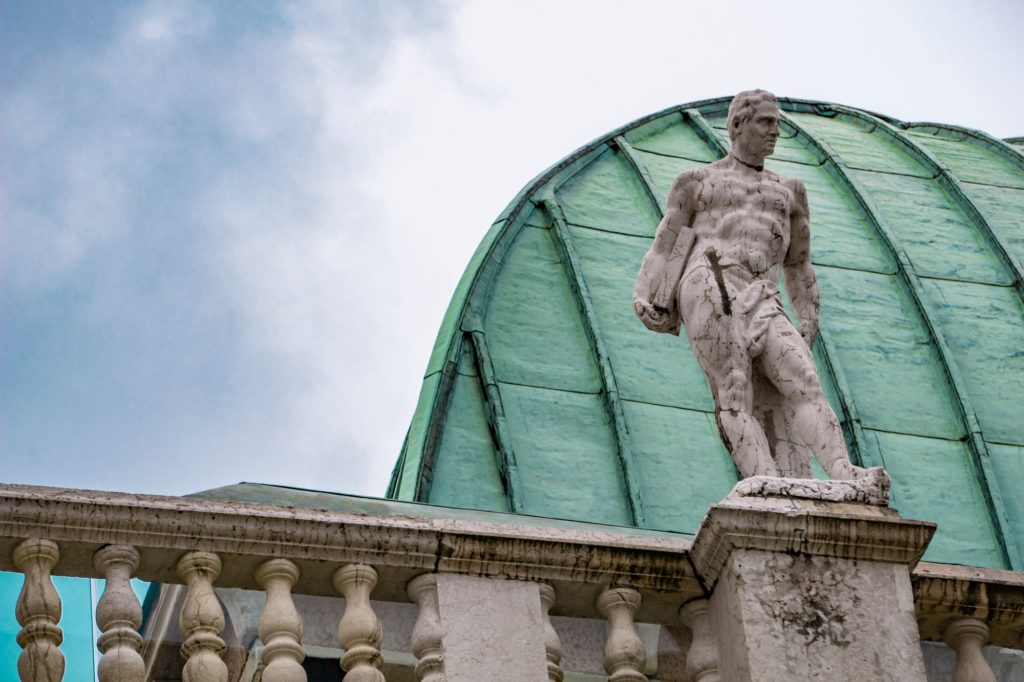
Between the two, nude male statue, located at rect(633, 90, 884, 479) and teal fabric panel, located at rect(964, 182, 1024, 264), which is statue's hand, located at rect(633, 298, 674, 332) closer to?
nude male statue, located at rect(633, 90, 884, 479)

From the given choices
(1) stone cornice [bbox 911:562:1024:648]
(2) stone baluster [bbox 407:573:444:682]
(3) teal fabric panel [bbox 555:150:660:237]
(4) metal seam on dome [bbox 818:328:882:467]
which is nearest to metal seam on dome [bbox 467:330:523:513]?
(3) teal fabric panel [bbox 555:150:660:237]

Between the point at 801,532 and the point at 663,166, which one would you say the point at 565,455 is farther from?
the point at 801,532

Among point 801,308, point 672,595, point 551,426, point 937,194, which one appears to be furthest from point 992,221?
point 672,595

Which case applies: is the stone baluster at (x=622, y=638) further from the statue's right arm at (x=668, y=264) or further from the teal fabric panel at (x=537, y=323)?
the teal fabric panel at (x=537, y=323)

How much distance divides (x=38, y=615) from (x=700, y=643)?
10.6 feet

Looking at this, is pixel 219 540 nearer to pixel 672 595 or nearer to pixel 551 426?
pixel 672 595

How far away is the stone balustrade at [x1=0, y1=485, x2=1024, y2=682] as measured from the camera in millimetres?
9023

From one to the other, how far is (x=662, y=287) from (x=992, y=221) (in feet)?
38.8

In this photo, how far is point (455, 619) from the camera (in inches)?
373

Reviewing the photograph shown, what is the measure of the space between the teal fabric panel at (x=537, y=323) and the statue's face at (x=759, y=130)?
285 inches

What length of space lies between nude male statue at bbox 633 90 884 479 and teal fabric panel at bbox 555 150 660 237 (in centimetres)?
938

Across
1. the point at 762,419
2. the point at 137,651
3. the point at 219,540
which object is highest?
the point at 762,419

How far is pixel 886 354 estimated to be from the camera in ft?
64.9

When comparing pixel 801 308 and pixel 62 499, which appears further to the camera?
pixel 801 308
